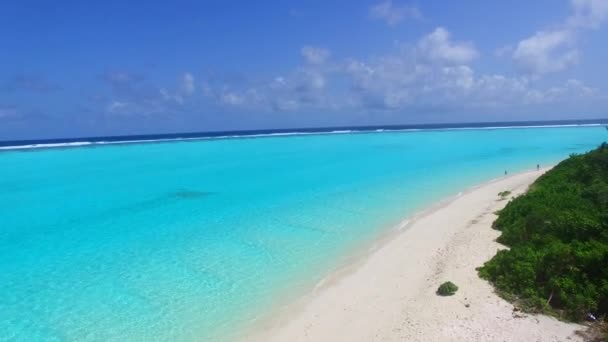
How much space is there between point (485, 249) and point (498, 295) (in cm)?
311

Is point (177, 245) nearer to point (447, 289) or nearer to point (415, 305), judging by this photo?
point (415, 305)

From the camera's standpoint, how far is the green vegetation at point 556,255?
309 inches

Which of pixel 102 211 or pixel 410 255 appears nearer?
pixel 410 255

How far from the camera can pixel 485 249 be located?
11578mm

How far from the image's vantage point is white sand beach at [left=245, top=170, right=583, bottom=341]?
24.7 feet

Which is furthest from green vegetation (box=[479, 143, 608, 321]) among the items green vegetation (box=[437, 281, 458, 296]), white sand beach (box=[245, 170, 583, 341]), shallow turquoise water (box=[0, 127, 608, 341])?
shallow turquoise water (box=[0, 127, 608, 341])

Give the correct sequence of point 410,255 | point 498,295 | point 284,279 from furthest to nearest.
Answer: point 410,255 < point 284,279 < point 498,295

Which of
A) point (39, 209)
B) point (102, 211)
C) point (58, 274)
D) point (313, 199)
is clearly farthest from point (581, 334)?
point (39, 209)

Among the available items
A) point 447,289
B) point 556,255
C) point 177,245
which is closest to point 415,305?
point 447,289

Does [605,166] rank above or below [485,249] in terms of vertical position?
above

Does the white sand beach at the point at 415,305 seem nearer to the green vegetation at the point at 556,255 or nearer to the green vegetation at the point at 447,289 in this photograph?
the green vegetation at the point at 447,289

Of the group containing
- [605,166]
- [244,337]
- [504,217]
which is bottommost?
[244,337]

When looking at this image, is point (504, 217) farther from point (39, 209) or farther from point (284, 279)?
point (39, 209)

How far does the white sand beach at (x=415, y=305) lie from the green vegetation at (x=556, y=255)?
1.40ft
